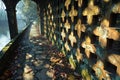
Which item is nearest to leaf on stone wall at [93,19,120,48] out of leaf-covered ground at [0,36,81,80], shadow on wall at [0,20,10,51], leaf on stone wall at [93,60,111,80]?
leaf on stone wall at [93,60,111,80]

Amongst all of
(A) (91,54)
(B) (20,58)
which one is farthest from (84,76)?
(B) (20,58)

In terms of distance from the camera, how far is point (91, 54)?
3.54 meters

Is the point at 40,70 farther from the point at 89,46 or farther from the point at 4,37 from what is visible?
the point at 4,37

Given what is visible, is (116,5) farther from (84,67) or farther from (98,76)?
(84,67)

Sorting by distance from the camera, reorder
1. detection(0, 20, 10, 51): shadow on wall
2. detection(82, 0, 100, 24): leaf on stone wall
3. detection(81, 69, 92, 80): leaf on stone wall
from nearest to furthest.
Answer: detection(82, 0, 100, 24): leaf on stone wall < detection(81, 69, 92, 80): leaf on stone wall < detection(0, 20, 10, 51): shadow on wall

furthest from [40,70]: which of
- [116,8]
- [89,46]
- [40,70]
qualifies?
[116,8]

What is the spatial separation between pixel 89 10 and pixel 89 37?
22.5 inches

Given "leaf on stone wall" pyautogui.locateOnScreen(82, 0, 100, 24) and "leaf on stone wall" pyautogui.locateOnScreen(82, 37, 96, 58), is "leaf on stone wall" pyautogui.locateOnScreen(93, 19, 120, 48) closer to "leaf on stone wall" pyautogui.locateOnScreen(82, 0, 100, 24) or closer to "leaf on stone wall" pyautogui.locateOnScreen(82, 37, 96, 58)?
"leaf on stone wall" pyautogui.locateOnScreen(82, 0, 100, 24)

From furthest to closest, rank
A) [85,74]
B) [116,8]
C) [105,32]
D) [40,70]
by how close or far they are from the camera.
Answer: [40,70], [85,74], [105,32], [116,8]

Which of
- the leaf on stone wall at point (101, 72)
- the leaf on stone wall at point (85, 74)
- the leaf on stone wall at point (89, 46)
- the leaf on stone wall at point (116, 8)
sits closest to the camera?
the leaf on stone wall at point (116, 8)

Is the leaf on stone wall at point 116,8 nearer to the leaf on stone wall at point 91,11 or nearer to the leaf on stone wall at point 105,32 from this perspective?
the leaf on stone wall at point 105,32

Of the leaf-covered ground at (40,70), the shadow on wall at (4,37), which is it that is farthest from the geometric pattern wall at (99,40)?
the shadow on wall at (4,37)

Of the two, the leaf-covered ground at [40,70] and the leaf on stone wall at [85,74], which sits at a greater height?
the leaf on stone wall at [85,74]

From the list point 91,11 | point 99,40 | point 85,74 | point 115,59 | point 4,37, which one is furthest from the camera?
point 4,37
